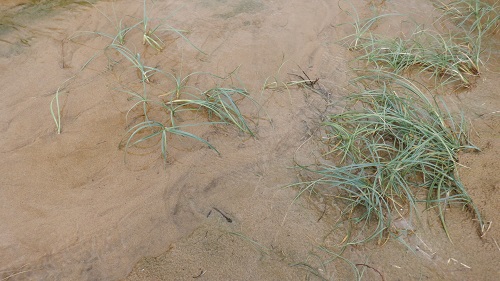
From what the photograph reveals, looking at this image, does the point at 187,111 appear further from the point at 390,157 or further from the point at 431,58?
the point at 431,58

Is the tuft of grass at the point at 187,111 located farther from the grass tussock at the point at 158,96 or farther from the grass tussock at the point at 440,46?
the grass tussock at the point at 440,46

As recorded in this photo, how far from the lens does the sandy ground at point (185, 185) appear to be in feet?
6.89

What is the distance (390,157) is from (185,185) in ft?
3.93

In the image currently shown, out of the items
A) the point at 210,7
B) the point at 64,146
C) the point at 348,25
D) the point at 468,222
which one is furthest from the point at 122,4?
the point at 468,222

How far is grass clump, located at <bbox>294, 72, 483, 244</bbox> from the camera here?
2.34 m

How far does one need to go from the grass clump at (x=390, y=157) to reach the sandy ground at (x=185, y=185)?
0.10m

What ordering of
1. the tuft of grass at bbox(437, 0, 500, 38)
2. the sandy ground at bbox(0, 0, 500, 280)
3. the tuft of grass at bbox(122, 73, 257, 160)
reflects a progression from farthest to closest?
the tuft of grass at bbox(437, 0, 500, 38) → the tuft of grass at bbox(122, 73, 257, 160) → the sandy ground at bbox(0, 0, 500, 280)

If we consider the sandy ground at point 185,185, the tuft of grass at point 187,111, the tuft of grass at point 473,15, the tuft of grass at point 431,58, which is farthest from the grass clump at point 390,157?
the tuft of grass at point 473,15

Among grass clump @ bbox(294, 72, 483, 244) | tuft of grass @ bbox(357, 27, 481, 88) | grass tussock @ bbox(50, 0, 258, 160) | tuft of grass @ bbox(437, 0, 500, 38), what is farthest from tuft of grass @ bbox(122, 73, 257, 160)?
tuft of grass @ bbox(437, 0, 500, 38)

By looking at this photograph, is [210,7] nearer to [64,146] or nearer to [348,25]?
→ [348,25]

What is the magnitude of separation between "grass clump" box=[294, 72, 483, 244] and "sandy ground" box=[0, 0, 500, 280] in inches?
4.1

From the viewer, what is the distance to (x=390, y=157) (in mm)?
2578

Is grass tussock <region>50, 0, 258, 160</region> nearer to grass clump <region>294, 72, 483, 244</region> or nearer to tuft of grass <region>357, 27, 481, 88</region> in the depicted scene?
grass clump <region>294, 72, 483, 244</region>

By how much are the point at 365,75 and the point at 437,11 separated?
1.20 metres
